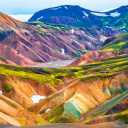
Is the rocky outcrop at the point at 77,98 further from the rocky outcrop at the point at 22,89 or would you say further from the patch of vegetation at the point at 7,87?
the patch of vegetation at the point at 7,87

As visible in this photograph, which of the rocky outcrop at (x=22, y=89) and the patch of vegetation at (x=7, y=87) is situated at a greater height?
the patch of vegetation at (x=7, y=87)

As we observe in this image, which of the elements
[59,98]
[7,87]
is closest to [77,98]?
[59,98]

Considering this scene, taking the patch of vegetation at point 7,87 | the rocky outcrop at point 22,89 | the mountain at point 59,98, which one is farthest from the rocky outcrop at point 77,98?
the patch of vegetation at point 7,87

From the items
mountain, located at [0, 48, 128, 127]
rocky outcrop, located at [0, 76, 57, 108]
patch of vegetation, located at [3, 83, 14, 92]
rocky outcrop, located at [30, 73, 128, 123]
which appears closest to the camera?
mountain, located at [0, 48, 128, 127]

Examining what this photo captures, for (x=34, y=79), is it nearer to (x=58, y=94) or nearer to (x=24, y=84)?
(x=24, y=84)

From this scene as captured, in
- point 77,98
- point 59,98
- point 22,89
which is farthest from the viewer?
point 22,89

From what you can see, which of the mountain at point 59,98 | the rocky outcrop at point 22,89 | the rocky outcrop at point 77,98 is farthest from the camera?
the rocky outcrop at point 22,89

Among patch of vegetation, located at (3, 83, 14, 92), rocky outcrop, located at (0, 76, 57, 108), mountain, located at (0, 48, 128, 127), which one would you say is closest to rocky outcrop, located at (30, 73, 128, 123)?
mountain, located at (0, 48, 128, 127)

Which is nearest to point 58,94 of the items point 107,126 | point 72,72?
point 107,126

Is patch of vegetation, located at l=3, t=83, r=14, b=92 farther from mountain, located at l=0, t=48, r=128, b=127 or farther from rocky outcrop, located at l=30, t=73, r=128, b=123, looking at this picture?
rocky outcrop, located at l=30, t=73, r=128, b=123

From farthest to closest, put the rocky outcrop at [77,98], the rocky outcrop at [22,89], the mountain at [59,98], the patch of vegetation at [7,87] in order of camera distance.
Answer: the patch of vegetation at [7,87] → the rocky outcrop at [22,89] → the rocky outcrop at [77,98] → the mountain at [59,98]

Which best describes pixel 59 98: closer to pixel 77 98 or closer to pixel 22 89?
pixel 77 98
